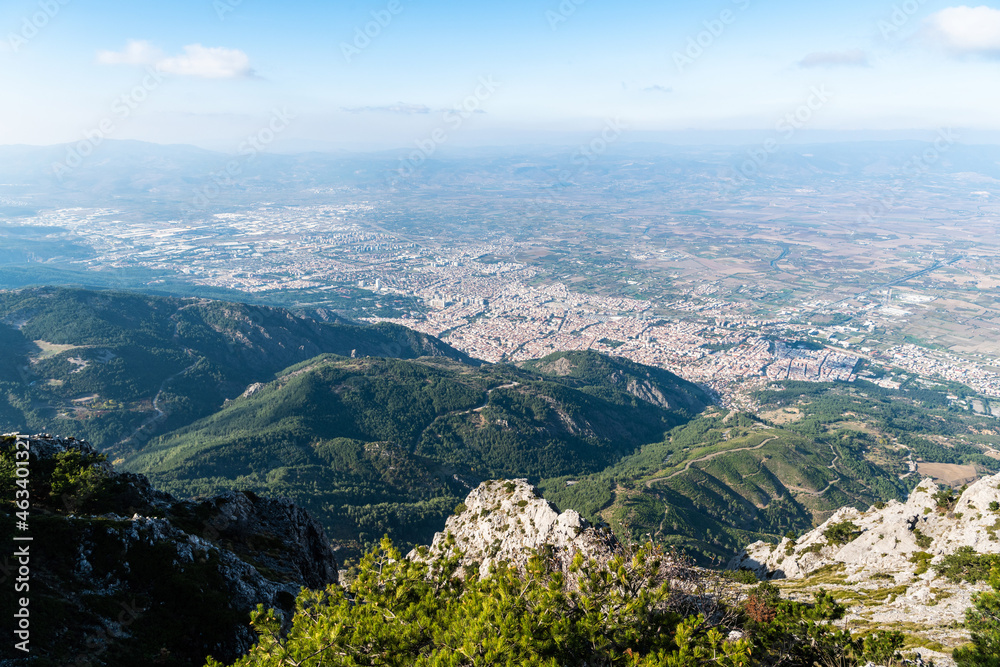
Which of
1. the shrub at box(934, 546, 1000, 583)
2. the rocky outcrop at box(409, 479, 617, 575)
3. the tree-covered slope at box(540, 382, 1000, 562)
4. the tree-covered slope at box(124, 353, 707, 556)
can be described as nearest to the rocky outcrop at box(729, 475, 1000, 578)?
the shrub at box(934, 546, 1000, 583)

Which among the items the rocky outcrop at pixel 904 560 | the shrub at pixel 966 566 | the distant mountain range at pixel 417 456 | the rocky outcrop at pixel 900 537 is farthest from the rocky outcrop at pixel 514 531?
the distant mountain range at pixel 417 456

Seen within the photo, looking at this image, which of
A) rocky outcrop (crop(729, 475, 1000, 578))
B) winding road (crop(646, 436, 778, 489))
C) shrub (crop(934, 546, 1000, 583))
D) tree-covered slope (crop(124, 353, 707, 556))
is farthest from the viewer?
winding road (crop(646, 436, 778, 489))

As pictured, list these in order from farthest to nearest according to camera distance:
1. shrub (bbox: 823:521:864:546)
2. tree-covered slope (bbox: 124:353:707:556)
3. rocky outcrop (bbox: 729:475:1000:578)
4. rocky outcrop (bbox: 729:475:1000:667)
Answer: tree-covered slope (bbox: 124:353:707:556), shrub (bbox: 823:521:864:546), rocky outcrop (bbox: 729:475:1000:578), rocky outcrop (bbox: 729:475:1000:667)

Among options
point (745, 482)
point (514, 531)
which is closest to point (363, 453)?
point (514, 531)

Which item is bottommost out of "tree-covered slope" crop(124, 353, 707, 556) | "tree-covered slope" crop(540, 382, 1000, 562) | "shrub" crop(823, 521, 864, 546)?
"tree-covered slope" crop(540, 382, 1000, 562)

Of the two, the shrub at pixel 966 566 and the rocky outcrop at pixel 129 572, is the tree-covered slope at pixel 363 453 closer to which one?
the rocky outcrop at pixel 129 572

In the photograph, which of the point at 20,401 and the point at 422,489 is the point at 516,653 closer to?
the point at 422,489

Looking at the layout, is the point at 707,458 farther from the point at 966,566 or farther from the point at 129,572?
the point at 129,572

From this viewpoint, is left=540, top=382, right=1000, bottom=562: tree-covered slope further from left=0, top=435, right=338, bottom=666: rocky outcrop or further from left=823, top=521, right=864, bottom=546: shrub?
left=0, top=435, right=338, bottom=666: rocky outcrop
